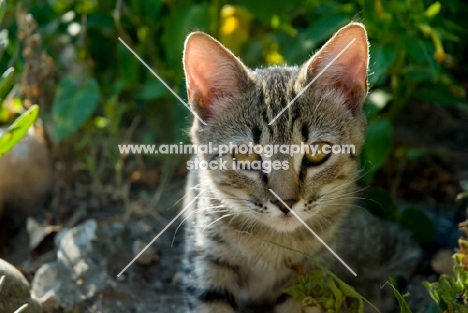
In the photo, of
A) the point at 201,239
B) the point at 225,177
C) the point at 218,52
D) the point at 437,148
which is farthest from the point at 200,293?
the point at 437,148

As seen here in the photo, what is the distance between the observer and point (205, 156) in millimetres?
2699

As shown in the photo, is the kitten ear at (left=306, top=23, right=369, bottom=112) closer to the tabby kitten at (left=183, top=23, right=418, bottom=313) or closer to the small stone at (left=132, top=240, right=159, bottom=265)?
the tabby kitten at (left=183, top=23, right=418, bottom=313)

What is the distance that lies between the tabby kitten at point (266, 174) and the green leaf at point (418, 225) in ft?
2.00

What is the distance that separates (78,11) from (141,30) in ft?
1.12

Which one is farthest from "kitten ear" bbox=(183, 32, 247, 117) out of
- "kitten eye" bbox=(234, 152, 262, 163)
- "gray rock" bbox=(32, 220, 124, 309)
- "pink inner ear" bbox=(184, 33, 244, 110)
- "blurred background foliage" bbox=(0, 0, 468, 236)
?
"gray rock" bbox=(32, 220, 124, 309)

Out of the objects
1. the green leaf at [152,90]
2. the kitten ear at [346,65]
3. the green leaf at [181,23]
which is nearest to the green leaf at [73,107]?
the green leaf at [152,90]

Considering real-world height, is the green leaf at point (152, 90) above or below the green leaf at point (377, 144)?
above

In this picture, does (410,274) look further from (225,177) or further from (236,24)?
(236,24)

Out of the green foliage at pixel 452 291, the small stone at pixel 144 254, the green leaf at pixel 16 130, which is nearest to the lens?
the green foliage at pixel 452 291

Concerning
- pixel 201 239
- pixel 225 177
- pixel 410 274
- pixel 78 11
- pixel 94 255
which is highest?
pixel 78 11

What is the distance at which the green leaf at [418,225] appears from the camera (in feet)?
11.0

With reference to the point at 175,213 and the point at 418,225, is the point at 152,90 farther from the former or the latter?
the point at 418,225

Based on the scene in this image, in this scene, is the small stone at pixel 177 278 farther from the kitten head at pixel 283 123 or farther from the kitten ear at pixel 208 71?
the kitten ear at pixel 208 71

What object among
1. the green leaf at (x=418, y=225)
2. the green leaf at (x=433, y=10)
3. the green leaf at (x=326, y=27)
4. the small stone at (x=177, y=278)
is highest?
the green leaf at (x=433, y=10)
